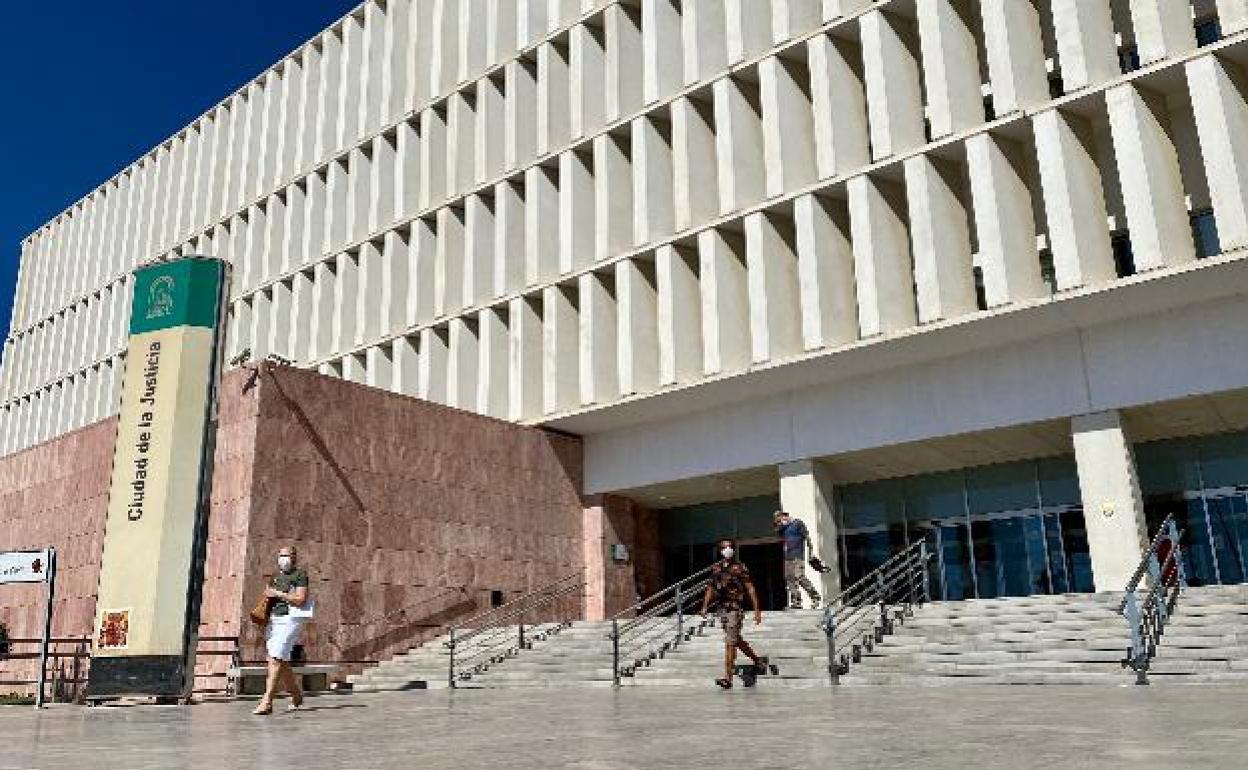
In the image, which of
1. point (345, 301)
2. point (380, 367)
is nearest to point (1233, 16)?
point (380, 367)

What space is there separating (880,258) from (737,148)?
16.1 feet

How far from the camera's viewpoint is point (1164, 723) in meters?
6.60

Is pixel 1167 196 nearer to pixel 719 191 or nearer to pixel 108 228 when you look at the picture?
pixel 719 191

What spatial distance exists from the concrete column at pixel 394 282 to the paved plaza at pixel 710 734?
21.2 metres

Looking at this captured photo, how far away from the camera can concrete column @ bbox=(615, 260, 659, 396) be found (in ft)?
82.9

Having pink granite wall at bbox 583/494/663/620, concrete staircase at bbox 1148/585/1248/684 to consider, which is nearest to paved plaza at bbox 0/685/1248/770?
concrete staircase at bbox 1148/585/1248/684

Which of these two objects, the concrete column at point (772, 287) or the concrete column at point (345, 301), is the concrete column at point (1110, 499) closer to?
the concrete column at point (772, 287)

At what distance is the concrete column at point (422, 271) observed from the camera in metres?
31.0

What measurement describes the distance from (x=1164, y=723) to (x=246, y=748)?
19.6ft

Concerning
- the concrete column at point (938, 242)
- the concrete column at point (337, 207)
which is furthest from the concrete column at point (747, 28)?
the concrete column at point (337, 207)

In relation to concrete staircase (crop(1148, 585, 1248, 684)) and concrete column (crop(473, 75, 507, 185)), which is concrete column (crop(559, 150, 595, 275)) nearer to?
concrete column (crop(473, 75, 507, 185))

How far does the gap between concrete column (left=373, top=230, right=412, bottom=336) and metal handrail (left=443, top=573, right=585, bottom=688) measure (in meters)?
10.3

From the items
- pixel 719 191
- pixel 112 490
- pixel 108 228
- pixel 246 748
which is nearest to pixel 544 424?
pixel 719 191

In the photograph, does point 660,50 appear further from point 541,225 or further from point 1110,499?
point 1110,499
